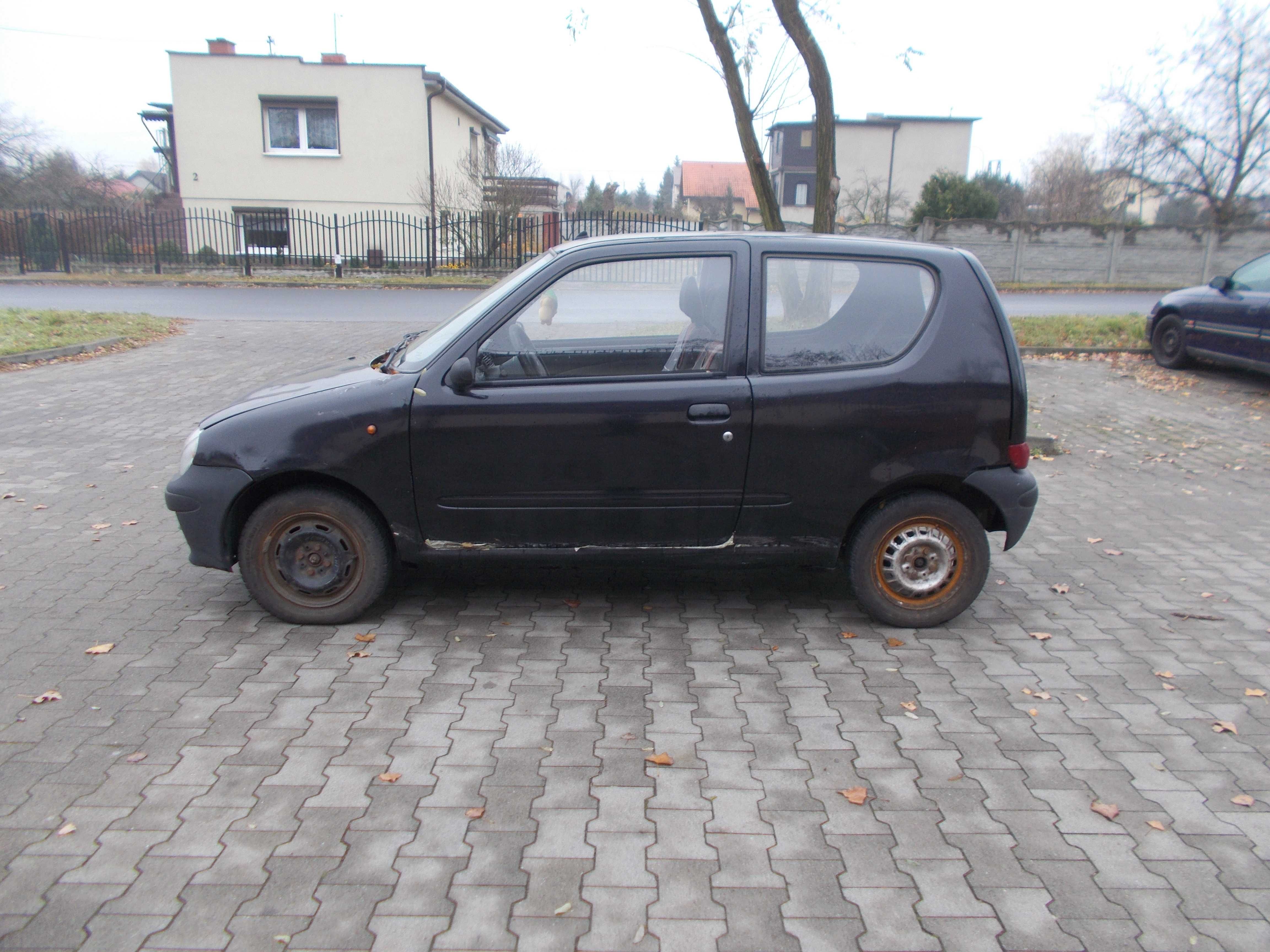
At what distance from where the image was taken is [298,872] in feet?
8.95

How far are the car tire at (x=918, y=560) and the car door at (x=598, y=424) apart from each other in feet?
2.30

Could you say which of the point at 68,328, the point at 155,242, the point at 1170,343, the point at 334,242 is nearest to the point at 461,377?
the point at 1170,343

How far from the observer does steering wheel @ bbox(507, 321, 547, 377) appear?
4328 mm

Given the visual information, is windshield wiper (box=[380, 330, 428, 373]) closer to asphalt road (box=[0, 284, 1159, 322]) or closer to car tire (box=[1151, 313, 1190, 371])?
car tire (box=[1151, 313, 1190, 371])

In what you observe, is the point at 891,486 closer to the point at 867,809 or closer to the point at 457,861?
the point at 867,809

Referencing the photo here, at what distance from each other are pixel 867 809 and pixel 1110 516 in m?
4.43

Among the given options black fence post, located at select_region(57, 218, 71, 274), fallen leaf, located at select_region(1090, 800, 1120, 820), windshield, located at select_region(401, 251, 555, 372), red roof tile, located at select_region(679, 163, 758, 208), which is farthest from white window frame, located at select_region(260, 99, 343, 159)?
red roof tile, located at select_region(679, 163, 758, 208)

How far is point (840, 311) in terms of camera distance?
4434 mm

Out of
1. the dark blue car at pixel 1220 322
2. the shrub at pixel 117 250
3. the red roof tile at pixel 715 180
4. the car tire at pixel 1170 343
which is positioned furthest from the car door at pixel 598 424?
the red roof tile at pixel 715 180

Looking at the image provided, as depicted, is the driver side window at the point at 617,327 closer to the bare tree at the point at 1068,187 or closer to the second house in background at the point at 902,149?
the bare tree at the point at 1068,187

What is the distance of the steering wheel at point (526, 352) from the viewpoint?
433 cm

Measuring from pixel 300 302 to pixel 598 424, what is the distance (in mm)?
19107

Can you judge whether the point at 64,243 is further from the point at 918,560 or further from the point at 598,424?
the point at 918,560

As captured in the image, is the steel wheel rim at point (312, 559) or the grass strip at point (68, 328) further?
the grass strip at point (68, 328)
